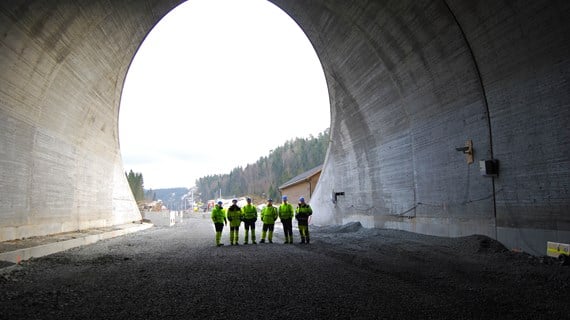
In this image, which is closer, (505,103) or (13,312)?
(13,312)

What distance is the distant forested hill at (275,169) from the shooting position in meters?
→ 119

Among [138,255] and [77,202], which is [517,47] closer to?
[138,255]

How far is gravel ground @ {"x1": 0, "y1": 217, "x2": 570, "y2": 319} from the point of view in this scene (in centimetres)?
427

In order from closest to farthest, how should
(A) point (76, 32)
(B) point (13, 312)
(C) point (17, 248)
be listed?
(B) point (13, 312)
(C) point (17, 248)
(A) point (76, 32)

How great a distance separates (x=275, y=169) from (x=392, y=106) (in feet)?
405

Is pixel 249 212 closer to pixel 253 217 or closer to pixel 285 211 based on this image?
pixel 253 217

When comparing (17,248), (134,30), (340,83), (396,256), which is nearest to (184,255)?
(17,248)

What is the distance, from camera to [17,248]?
342 inches

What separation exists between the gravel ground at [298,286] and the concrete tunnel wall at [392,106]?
5.77ft

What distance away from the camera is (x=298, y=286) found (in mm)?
5559

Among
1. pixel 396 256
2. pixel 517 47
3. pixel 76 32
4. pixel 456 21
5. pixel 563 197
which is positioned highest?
pixel 76 32

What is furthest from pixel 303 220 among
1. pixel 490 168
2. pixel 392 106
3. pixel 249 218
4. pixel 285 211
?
pixel 490 168

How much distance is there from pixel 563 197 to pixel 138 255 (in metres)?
9.50

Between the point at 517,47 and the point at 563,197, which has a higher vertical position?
the point at 517,47
